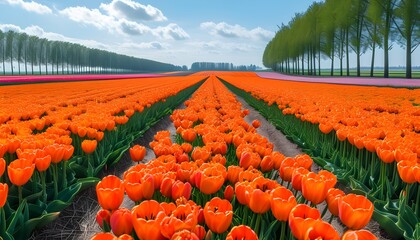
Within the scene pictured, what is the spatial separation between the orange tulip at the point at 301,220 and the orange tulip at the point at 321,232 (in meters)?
0.03

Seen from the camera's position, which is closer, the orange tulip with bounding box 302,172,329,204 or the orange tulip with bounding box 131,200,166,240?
the orange tulip with bounding box 131,200,166,240

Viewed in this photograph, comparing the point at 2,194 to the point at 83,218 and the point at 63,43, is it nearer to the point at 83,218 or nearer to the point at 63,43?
the point at 83,218

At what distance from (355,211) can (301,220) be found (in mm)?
328

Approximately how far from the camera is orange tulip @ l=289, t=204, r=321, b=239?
5.35ft

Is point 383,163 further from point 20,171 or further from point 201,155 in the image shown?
point 20,171

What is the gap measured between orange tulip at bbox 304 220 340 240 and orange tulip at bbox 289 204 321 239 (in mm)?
28

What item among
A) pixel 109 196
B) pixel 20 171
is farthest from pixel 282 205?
pixel 20 171

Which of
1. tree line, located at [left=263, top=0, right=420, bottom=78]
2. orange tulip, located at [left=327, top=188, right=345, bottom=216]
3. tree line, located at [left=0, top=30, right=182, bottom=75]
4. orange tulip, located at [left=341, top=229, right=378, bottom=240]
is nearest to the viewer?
orange tulip, located at [left=341, top=229, right=378, bottom=240]

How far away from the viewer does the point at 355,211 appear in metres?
1.78

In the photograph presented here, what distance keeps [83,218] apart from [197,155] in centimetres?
202

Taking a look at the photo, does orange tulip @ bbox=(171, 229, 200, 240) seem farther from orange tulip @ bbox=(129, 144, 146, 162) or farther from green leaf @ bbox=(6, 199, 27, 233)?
orange tulip @ bbox=(129, 144, 146, 162)

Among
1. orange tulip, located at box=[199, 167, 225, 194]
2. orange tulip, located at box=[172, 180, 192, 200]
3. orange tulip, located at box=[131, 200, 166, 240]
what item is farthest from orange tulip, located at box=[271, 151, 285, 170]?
orange tulip, located at box=[131, 200, 166, 240]

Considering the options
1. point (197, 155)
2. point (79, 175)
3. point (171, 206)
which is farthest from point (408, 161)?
point (79, 175)

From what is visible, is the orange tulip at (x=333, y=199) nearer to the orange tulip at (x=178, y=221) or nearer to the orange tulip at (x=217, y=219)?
the orange tulip at (x=217, y=219)
